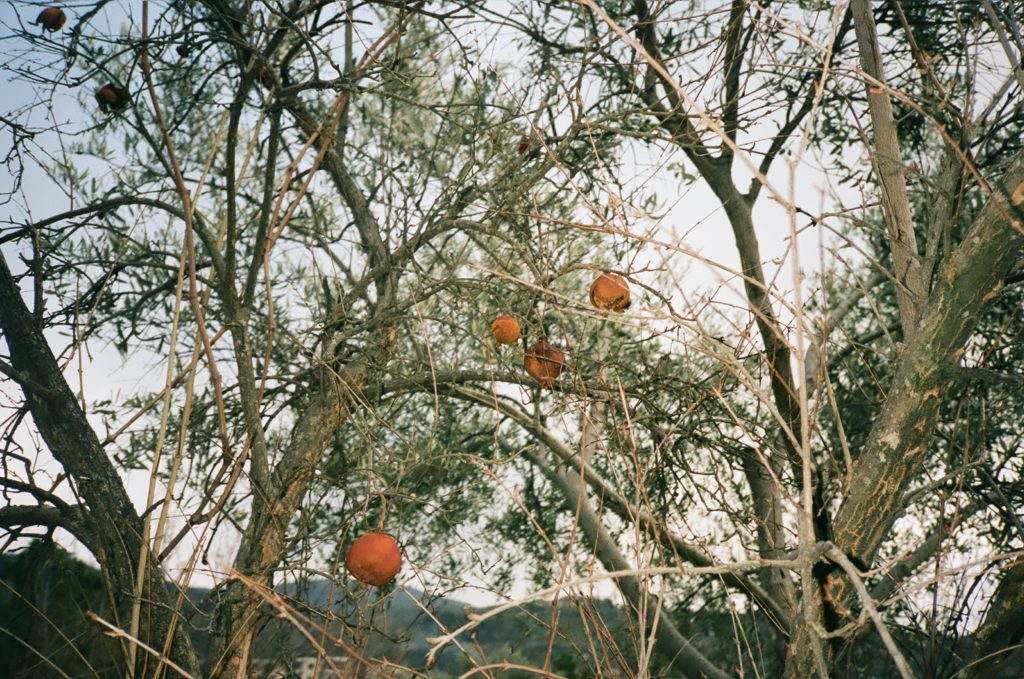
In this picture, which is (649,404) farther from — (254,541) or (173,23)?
(173,23)

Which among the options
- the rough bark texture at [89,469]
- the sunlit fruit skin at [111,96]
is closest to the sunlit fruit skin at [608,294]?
the rough bark texture at [89,469]

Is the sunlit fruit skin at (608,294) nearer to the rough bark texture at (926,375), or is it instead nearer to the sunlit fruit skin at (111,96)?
the rough bark texture at (926,375)

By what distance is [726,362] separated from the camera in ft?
5.56

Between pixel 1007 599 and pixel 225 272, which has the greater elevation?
pixel 225 272

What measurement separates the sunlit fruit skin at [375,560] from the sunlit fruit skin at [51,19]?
2951 millimetres

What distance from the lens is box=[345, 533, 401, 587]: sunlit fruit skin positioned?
280 centimetres

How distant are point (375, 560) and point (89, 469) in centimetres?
115

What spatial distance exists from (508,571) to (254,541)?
4255mm

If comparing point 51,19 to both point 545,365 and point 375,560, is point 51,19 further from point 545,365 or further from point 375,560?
point 375,560

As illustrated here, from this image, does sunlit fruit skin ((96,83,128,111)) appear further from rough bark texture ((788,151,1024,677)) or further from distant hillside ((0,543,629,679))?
rough bark texture ((788,151,1024,677))

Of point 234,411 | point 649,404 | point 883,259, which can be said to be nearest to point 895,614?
point 883,259

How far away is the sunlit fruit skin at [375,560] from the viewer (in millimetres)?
2803

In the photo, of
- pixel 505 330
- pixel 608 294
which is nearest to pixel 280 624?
pixel 505 330

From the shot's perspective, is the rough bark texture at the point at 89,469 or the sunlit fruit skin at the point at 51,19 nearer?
the rough bark texture at the point at 89,469
